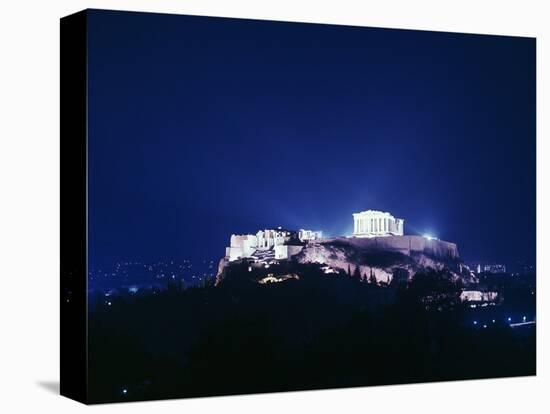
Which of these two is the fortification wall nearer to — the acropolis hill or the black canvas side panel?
the acropolis hill

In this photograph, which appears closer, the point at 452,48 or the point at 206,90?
the point at 206,90

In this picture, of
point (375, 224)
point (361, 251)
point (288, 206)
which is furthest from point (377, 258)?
point (288, 206)

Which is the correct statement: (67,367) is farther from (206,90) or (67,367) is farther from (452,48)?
(452,48)

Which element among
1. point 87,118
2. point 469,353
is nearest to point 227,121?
point 87,118

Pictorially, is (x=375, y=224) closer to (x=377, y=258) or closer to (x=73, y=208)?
(x=377, y=258)

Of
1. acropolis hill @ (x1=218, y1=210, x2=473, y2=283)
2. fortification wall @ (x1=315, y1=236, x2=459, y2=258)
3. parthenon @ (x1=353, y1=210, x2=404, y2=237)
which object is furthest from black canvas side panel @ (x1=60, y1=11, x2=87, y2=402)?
parthenon @ (x1=353, y1=210, x2=404, y2=237)

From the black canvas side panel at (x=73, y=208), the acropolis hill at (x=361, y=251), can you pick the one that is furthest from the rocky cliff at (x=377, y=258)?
the black canvas side panel at (x=73, y=208)

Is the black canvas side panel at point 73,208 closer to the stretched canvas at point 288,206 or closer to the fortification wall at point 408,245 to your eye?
the stretched canvas at point 288,206
